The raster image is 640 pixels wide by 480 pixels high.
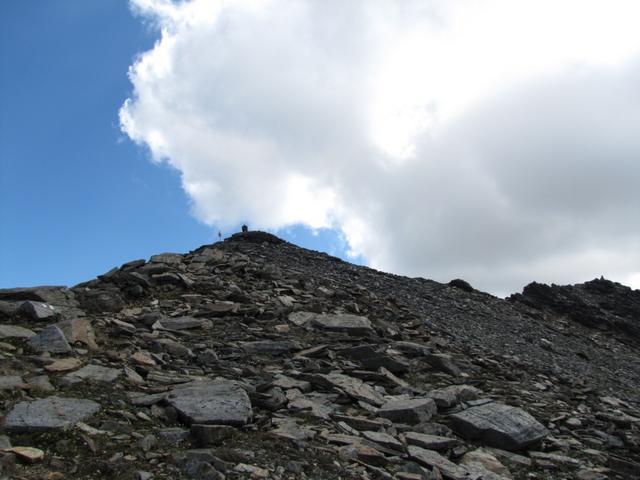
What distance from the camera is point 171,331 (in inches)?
492

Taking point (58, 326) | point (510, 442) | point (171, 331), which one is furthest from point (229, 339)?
point (510, 442)

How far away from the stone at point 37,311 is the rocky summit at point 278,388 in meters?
0.04

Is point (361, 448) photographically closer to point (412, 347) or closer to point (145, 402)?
point (145, 402)

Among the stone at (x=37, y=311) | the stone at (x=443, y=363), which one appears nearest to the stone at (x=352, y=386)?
the stone at (x=443, y=363)

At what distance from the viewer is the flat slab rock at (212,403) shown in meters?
7.69

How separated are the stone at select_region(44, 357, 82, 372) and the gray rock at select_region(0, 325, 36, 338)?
5.09ft

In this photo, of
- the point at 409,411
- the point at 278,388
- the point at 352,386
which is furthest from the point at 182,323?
the point at 409,411

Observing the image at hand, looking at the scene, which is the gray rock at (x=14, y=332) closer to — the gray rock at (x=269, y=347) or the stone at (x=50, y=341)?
the stone at (x=50, y=341)

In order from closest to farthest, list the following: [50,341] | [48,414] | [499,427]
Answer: [48,414], [499,427], [50,341]

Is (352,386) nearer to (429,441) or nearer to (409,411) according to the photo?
(409,411)

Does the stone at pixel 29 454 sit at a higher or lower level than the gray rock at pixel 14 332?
lower

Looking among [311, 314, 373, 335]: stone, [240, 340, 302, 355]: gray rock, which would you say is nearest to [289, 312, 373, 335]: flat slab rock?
[311, 314, 373, 335]: stone

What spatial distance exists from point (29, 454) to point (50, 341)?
4.34 metres

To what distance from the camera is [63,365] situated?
905cm
